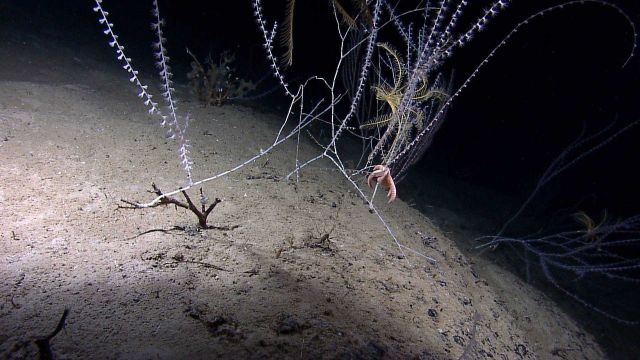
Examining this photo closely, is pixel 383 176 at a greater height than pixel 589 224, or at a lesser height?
greater

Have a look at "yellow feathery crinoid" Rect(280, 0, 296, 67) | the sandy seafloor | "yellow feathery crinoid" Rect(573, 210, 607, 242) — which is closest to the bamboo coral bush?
"yellow feathery crinoid" Rect(280, 0, 296, 67)

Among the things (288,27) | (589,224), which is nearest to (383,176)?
(288,27)

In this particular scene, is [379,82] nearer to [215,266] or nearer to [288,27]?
[288,27]

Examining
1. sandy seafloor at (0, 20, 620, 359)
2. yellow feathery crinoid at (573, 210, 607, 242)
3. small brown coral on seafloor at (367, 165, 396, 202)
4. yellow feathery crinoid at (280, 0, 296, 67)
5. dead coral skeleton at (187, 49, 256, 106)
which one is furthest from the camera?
dead coral skeleton at (187, 49, 256, 106)

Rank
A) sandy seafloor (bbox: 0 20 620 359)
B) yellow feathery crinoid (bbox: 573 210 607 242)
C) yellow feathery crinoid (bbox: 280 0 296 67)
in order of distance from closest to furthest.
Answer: sandy seafloor (bbox: 0 20 620 359) → yellow feathery crinoid (bbox: 280 0 296 67) → yellow feathery crinoid (bbox: 573 210 607 242)

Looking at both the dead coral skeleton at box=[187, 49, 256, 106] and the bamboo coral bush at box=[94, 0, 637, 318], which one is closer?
the bamboo coral bush at box=[94, 0, 637, 318]

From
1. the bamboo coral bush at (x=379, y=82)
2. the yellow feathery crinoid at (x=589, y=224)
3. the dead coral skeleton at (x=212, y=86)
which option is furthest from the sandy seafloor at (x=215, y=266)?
the yellow feathery crinoid at (x=589, y=224)

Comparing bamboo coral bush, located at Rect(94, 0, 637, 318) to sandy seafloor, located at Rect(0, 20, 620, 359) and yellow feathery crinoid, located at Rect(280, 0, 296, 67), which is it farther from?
sandy seafloor, located at Rect(0, 20, 620, 359)

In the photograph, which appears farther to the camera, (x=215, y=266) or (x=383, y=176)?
(x=383, y=176)

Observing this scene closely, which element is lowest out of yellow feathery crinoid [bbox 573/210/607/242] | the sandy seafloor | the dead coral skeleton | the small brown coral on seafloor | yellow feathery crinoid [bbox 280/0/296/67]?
yellow feathery crinoid [bbox 573/210/607/242]

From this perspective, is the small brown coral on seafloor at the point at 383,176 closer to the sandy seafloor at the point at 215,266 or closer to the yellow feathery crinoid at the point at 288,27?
the sandy seafloor at the point at 215,266

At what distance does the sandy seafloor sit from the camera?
1.58 m

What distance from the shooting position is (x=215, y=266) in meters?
2.05

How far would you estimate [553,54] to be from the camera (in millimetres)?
7910
